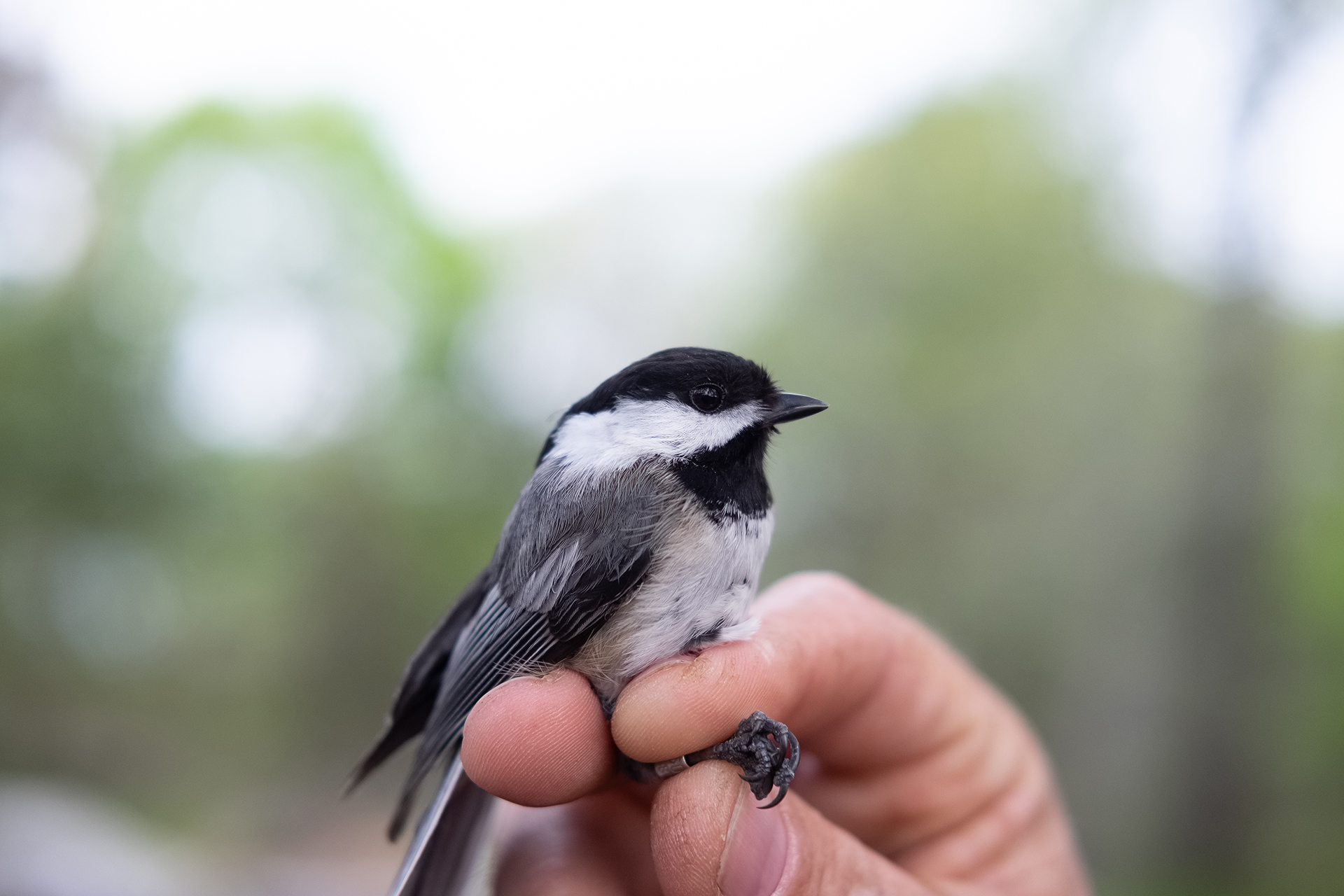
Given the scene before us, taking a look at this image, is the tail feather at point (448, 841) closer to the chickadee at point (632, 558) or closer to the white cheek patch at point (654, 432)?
the chickadee at point (632, 558)

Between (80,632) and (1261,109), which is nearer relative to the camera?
(1261,109)

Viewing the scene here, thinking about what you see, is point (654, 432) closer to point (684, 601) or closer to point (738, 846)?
Result: point (684, 601)

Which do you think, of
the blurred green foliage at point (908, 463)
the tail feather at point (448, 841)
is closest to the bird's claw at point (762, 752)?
the tail feather at point (448, 841)

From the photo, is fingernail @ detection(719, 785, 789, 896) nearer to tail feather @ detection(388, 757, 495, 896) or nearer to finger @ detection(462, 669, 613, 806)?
finger @ detection(462, 669, 613, 806)

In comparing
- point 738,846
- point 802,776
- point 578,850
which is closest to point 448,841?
point 578,850

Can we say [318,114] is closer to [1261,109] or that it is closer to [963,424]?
[963,424]

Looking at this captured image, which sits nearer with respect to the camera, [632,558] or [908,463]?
[632,558]

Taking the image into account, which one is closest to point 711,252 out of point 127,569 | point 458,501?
point 458,501

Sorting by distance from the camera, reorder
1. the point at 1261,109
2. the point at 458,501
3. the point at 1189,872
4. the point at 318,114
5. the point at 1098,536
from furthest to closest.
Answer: the point at 458,501 < the point at 318,114 < the point at 1098,536 < the point at 1189,872 < the point at 1261,109
